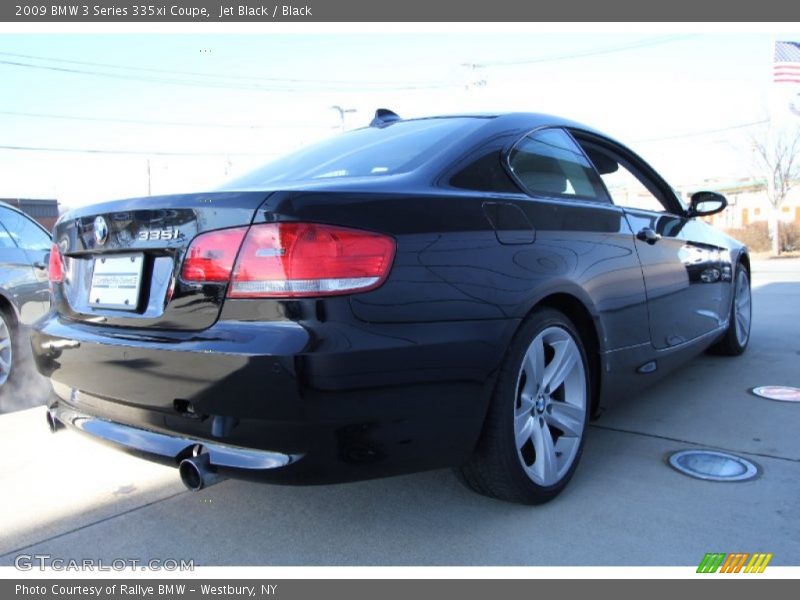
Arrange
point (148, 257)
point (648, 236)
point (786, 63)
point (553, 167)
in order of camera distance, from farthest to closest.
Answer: point (786, 63), point (648, 236), point (553, 167), point (148, 257)

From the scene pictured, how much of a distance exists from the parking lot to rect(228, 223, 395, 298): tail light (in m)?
0.95

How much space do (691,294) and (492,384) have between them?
2.19 m

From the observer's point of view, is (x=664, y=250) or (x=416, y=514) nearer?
(x=416, y=514)

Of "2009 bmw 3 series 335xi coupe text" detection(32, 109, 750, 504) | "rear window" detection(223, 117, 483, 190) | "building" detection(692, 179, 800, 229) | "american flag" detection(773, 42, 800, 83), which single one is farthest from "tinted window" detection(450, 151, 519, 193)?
"building" detection(692, 179, 800, 229)

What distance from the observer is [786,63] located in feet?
64.4

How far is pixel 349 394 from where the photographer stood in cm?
183

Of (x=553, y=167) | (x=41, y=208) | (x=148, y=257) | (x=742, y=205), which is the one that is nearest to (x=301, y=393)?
(x=148, y=257)

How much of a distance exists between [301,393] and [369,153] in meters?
1.33

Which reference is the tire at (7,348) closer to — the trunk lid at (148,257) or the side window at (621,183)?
the trunk lid at (148,257)

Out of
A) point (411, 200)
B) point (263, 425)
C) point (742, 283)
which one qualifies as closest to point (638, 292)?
point (411, 200)

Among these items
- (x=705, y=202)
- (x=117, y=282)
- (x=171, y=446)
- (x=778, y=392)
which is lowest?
(x=778, y=392)

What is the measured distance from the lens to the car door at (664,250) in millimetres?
3303

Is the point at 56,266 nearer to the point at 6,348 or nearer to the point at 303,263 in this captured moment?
the point at 303,263

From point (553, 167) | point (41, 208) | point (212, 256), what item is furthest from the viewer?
point (41, 208)
